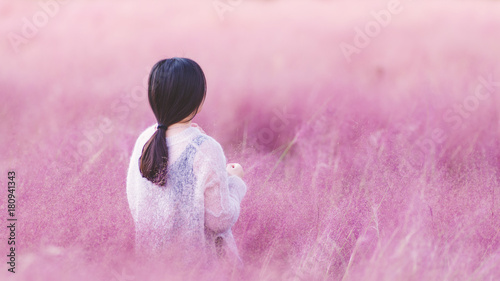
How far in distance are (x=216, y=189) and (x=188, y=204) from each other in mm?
92

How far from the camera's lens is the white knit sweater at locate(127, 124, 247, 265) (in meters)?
1.54

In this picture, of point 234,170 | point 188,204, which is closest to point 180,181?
point 188,204

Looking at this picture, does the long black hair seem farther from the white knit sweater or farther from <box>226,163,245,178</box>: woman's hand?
<box>226,163,245,178</box>: woman's hand

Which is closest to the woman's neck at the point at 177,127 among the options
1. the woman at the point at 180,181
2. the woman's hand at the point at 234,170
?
the woman at the point at 180,181

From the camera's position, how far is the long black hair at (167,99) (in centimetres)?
152

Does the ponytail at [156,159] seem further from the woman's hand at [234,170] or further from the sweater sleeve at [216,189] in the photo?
the woman's hand at [234,170]

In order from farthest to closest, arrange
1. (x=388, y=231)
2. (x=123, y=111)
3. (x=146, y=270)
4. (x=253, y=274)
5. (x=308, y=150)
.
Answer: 1. (x=123, y=111)
2. (x=308, y=150)
3. (x=388, y=231)
4. (x=253, y=274)
5. (x=146, y=270)

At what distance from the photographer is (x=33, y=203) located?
1816 millimetres

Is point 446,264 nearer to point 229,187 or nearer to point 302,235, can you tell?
point 302,235

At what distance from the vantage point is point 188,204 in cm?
158

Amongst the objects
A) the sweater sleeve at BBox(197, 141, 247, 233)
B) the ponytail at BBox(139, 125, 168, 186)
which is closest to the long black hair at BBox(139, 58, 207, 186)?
the ponytail at BBox(139, 125, 168, 186)

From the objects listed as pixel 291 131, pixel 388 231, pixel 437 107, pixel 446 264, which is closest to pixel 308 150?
pixel 291 131

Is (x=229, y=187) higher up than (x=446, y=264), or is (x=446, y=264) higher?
(x=229, y=187)

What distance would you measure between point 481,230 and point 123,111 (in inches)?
67.6
